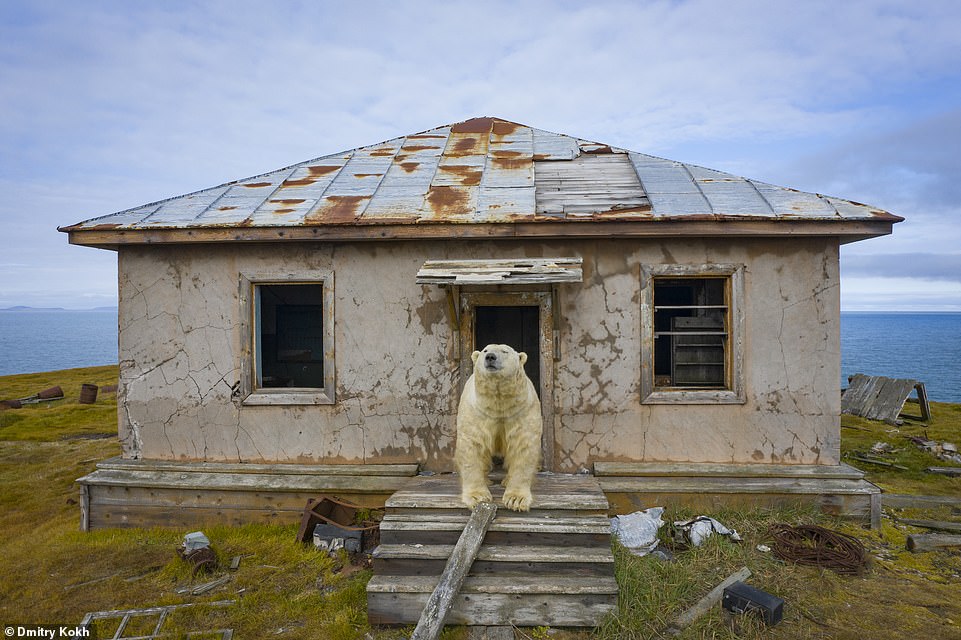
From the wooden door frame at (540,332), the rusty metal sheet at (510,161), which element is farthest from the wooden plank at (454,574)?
the rusty metal sheet at (510,161)

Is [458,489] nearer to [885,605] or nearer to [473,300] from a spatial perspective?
[473,300]

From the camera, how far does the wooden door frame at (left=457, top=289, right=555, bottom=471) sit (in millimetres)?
5523

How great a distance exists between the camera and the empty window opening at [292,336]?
921cm

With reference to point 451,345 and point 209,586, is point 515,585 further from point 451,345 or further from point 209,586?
point 209,586

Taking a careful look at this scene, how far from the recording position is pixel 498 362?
406 cm

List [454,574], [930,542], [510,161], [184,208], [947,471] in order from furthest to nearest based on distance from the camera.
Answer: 1. [947,471]
2. [510,161]
3. [184,208]
4. [930,542]
5. [454,574]

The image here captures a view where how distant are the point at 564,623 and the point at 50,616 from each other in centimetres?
392

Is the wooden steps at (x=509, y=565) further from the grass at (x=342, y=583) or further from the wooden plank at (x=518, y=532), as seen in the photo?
the grass at (x=342, y=583)

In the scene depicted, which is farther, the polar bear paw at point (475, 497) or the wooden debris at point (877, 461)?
the wooden debris at point (877, 461)

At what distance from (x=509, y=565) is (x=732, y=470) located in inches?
109

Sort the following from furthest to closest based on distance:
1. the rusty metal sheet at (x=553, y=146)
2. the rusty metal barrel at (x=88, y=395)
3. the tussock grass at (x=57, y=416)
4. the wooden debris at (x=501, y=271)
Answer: the rusty metal barrel at (x=88, y=395)
the tussock grass at (x=57, y=416)
the rusty metal sheet at (x=553, y=146)
the wooden debris at (x=501, y=271)

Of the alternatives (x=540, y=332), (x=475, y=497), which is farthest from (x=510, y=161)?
(x=475, y=497)

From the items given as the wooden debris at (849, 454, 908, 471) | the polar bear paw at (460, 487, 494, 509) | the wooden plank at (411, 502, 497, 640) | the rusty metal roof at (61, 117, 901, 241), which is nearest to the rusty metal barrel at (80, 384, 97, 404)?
the rusty metal roof at (61, 117, 901, 241)

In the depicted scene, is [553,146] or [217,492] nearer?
[217,492]
